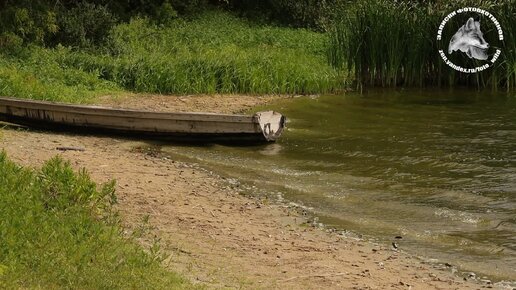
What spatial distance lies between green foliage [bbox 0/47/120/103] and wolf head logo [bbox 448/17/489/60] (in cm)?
769

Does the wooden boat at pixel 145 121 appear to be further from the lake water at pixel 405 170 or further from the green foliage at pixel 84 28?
the green foliage at pixel 84 28

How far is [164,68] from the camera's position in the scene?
62.1 ft

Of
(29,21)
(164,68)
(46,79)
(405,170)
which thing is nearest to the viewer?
(405,170)

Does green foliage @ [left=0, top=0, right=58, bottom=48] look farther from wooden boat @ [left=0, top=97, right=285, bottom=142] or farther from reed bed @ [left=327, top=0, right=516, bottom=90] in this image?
reed bed @ [left=327, top=0, right=516, bottom=90]

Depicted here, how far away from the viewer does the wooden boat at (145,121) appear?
13.8m

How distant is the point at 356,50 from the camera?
20516mm

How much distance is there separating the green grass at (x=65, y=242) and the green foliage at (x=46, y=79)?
7.24 meters

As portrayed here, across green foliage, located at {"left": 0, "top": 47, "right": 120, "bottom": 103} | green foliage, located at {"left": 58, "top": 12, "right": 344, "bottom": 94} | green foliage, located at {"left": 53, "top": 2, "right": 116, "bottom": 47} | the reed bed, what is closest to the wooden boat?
green foliage, located at {"left": 0, "top": 47, "right": 120, "bottom": 103}

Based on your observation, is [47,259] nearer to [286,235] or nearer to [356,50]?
[286,235]

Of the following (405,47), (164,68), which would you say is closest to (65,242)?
(164,68)

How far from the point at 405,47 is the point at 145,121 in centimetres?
834

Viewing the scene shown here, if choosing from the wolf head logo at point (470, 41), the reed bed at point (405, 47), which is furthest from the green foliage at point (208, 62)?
the wolf head logo at point (470, 41)

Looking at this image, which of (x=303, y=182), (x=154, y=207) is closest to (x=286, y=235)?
(x=154, y=207)

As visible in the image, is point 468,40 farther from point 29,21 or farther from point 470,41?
point 29,21
